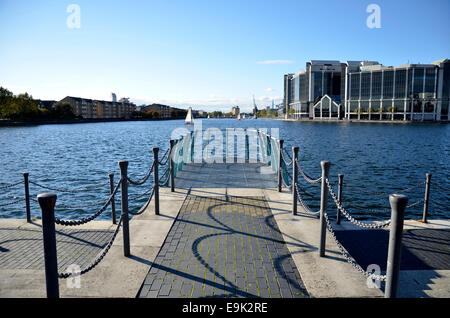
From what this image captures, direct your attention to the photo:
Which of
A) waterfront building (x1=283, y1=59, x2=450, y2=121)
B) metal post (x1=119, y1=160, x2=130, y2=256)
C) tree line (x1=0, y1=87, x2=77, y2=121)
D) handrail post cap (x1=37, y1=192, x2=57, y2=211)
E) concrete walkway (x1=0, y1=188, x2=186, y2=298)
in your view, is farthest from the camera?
waterfront building (x1=283, y1=59, x2=450, y2=121)

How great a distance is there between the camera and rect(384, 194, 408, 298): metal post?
10.5 feet

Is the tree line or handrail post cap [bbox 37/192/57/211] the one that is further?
the tree line

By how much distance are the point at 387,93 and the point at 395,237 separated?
149m

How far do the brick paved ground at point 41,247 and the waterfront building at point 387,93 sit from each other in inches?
5732

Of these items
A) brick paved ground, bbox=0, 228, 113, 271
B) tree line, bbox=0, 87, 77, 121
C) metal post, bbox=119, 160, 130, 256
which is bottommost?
brick paved ground, bbox=0, 228, 113, 271

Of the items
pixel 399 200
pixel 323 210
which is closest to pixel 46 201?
pixel 399 200

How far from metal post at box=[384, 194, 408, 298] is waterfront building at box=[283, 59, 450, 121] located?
478 feet

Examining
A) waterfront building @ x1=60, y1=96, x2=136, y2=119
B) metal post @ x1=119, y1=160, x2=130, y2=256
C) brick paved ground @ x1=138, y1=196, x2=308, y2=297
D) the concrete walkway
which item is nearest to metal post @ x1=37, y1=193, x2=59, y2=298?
the concrete walkway

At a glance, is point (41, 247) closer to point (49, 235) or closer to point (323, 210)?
point (49, 235)

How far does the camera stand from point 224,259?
4.71m

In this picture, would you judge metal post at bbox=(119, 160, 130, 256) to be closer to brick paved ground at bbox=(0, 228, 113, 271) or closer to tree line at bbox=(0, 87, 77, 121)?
brick paved ground at bbox=(0, 228, 113, 271)

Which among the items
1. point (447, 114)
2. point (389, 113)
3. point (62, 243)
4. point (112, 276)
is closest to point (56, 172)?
point (62, 243)

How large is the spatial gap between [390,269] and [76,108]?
180999 millimetres

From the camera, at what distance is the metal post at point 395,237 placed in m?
3.19
